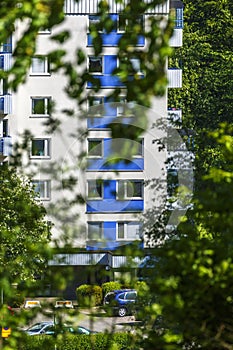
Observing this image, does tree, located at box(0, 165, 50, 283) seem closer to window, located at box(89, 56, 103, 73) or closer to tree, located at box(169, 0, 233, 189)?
window, located at box(89, 56, 103, 73)

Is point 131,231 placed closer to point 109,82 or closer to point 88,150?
point 88,150

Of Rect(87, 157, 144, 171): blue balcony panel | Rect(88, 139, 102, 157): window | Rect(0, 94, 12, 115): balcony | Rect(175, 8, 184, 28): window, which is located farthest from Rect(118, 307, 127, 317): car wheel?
Rect(0, 94, 12, 115): balcony

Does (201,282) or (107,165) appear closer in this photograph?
(107,165)

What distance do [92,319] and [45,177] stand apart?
30.9 inches

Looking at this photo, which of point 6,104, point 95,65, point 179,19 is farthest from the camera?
point 179,19

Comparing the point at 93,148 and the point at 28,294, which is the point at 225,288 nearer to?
the point at 28,294

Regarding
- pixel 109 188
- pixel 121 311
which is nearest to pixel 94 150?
pixel 109 188

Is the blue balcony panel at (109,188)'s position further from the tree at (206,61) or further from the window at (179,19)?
the tree at (206,61)

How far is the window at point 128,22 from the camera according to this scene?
16.5 ft

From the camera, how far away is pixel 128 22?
5.09 m

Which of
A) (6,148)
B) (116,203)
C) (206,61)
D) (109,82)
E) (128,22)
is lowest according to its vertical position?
(116,203)

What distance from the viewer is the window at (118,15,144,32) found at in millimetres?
5035

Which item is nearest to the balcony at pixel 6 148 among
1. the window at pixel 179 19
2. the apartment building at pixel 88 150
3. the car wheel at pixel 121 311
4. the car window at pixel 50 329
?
the apartment building at pixel 88 150

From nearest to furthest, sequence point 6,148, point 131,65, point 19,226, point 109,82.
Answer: point 131,65 → point 109,82 → point 19,226 → point 6,148
